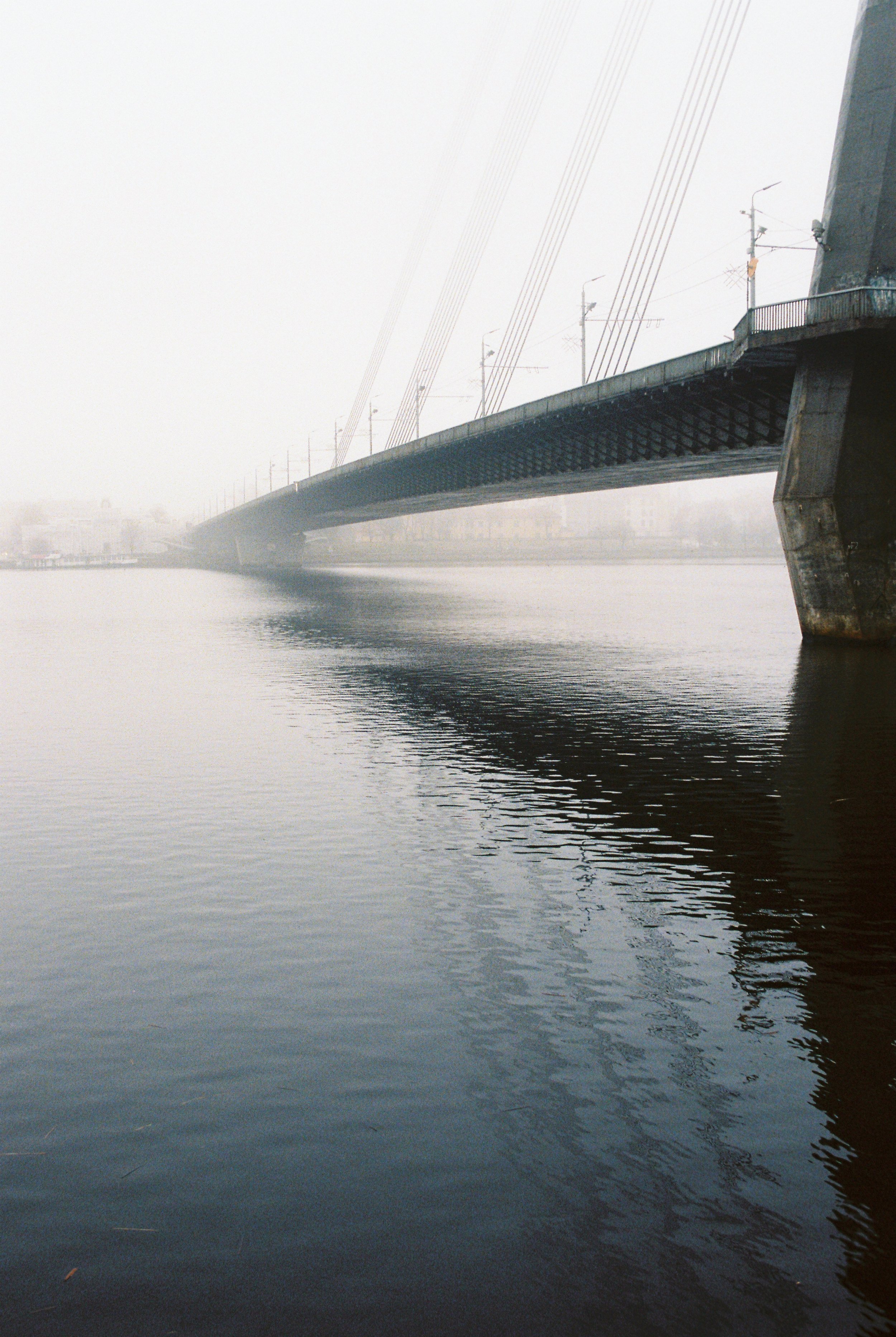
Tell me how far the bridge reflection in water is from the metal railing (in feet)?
51.2

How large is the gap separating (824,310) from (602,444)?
29268 millimetres

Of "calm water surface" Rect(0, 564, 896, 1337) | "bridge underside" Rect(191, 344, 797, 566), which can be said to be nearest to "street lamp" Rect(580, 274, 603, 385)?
"bridge underside" Rect(191, 344, 797, 566)

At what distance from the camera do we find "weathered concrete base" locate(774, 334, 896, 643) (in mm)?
38000

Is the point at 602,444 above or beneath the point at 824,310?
beneath

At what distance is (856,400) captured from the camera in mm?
37969

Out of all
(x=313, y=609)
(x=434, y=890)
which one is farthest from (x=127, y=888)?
(x=313, y=609)

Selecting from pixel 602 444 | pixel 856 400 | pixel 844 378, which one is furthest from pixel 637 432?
pixel 856 400

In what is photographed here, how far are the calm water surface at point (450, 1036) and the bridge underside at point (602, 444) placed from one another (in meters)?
26.5

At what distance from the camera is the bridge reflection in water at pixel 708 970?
20.8 ft

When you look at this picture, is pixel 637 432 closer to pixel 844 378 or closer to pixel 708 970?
pixel 844 378

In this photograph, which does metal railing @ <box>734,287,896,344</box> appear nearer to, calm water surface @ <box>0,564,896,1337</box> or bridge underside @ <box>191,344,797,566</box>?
bridge underside @ <box>191,344,797,566</box>

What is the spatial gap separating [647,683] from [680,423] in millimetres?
25057

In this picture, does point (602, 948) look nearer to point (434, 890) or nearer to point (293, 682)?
point (434, 890)

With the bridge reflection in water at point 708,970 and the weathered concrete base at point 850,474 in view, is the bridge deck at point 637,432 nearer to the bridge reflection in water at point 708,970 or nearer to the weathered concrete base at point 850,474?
the weathered concrete base at point 850,474
